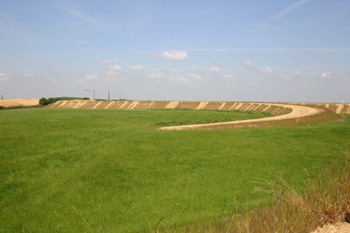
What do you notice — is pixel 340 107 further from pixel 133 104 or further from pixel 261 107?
pixel 133 104

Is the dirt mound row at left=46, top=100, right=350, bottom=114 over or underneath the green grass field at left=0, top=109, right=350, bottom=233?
over

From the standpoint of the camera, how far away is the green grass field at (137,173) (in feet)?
30.3

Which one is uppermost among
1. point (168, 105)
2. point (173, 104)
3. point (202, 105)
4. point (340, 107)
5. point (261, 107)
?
point (173, 104)

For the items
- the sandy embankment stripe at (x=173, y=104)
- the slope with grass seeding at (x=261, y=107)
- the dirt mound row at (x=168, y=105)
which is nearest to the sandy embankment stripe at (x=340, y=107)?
the slope with grass seeding at (x=261, y=107)

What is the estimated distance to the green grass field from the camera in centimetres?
923

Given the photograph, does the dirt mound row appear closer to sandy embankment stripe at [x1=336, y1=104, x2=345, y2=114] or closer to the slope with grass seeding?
the slope with grass seeding

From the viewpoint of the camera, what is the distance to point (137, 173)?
43.1 ft

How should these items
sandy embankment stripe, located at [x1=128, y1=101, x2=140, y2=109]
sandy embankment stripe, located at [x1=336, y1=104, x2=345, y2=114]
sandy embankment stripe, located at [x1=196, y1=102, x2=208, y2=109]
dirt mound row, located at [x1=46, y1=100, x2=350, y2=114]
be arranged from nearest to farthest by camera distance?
sandy embankment stripe, located at [x1=336, y1=104, x2=345, y2=114] < dirt mound row, located at [x1=46, y1=100, x2=350, y2=114] < sandy embankment stripe, located at [x1=196, y1=102, x2=208, y2=109] < sandy embankment stripe, located at [x1=128, y1=101, x2=140, y2=109]

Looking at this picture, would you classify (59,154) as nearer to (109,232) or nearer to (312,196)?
(109,232)

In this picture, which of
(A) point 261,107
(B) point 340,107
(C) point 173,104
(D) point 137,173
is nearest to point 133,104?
(C) point 173,104

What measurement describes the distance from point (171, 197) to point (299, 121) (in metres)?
26.3

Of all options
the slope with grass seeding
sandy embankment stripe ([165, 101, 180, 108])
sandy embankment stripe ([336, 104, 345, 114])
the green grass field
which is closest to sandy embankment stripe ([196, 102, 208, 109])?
the slope with grass seeding

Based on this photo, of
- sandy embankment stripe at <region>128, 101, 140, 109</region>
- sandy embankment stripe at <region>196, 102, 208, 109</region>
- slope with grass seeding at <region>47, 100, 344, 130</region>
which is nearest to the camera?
slope with grass seeding at <region>47, 100, 344, 130</region>

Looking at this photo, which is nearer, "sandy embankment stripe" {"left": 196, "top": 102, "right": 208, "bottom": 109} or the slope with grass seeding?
the slope with grass seeding
